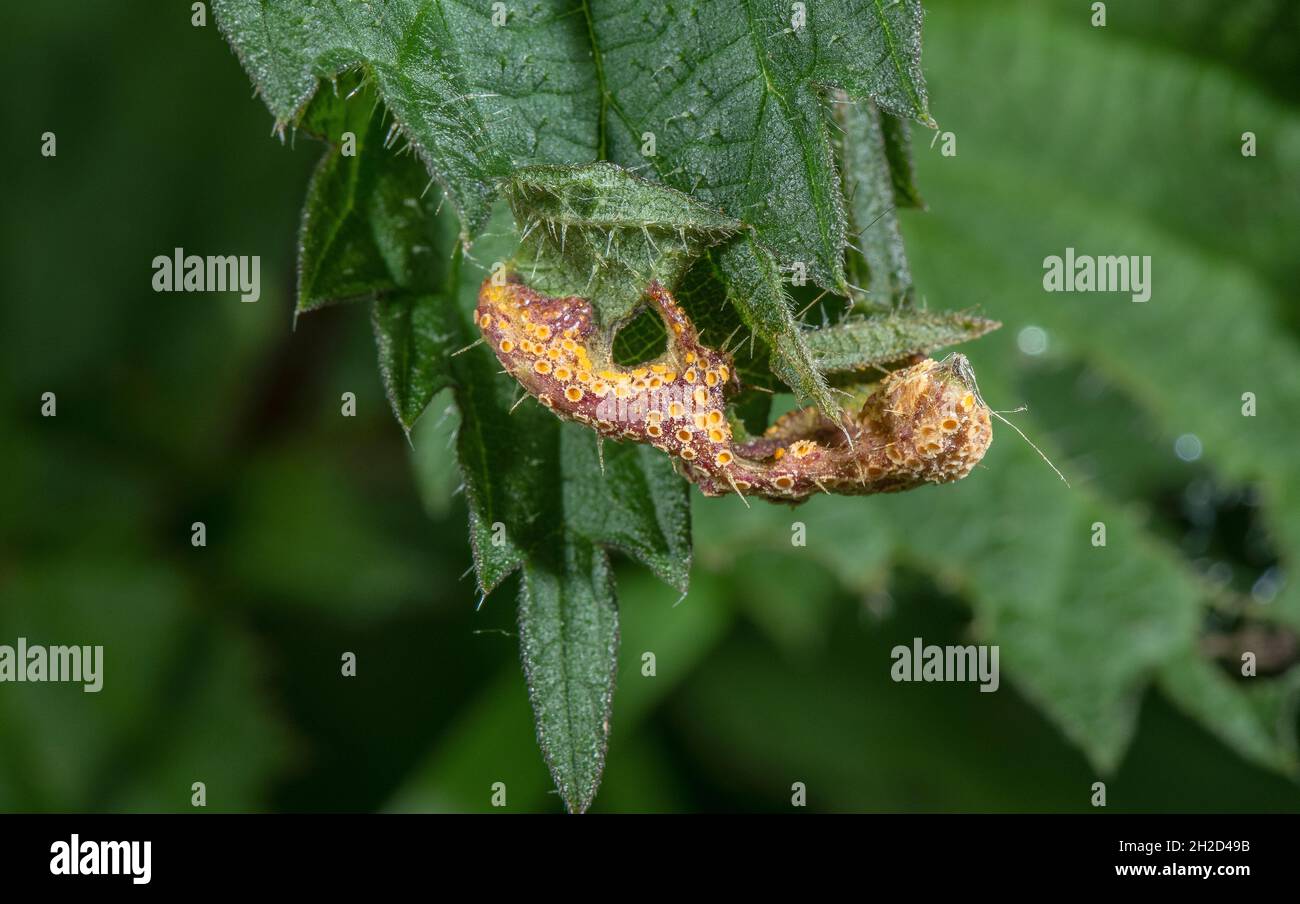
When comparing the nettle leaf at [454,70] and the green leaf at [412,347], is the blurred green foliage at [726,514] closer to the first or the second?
the green leaf at [412,347]

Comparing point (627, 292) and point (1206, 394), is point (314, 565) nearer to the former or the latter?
point (627, 292)

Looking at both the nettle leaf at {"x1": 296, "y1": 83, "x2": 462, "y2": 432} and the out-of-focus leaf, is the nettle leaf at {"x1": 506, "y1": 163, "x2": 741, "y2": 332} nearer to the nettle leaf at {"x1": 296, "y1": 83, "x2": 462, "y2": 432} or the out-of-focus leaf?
the nettle leaf at {"x1": 296, "y1": 83, "x2": 462, "y2": 432}

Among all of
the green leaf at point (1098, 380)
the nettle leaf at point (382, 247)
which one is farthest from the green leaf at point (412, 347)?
the green leaf at point (1098, 380)

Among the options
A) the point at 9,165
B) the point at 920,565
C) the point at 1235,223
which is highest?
the point at 9,165

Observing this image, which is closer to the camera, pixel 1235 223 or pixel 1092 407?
pixel 1235 223

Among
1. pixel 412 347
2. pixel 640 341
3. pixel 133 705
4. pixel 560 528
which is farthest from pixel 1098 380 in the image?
pixel 133 705

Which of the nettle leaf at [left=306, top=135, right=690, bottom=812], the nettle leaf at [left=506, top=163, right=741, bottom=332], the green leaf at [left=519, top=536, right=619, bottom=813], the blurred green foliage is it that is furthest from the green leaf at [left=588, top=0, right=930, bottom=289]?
the blurred green foliage
